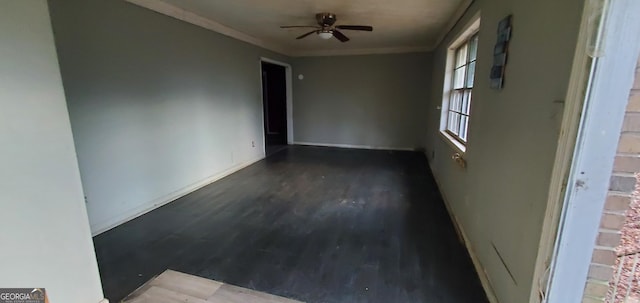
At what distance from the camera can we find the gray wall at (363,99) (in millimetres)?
6004

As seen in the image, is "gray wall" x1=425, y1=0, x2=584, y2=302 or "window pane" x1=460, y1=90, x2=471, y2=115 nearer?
"gray wall" x1=425, y1=0, x2=584, y2=302

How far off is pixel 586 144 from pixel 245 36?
462cm

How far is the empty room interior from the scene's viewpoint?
3.88ft

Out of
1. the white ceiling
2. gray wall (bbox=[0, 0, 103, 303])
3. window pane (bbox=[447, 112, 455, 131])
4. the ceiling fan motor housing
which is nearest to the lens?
gray wall (bbox=[0, 0, 103, 303])

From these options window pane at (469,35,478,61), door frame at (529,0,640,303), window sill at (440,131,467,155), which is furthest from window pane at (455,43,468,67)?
door frame at (529,0,640,303)

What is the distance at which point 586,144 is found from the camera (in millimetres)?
968

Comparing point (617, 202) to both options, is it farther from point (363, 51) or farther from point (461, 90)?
point (363, 51)

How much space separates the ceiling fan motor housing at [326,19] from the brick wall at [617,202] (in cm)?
290

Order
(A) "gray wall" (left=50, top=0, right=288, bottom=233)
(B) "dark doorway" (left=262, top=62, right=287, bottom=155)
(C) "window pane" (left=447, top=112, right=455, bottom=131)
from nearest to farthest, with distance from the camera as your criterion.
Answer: (A) "gray wall" (left=50, top=0, right=288, bottom=233) → (C) "window pane" (left=447, top=112, right=455, bottom=131) → (B) "dark doorway" (left=262, top=62, right=287, bottom=155)

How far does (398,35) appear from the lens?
4672mm

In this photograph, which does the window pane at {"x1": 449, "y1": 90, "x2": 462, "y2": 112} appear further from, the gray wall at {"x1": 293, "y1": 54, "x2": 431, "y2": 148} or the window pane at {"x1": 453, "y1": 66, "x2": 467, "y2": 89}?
the gray wall at {"x1": 293, "y1": 54, "x2": 431, "y2": 148}

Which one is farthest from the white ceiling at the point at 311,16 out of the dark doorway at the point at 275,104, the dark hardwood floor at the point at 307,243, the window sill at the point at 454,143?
the dark hardwood floor at the point at 307,243

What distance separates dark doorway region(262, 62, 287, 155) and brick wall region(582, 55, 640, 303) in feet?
18.6

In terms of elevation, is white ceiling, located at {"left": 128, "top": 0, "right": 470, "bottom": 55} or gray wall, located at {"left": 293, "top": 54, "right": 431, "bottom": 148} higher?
white ceiling, located at {"left": 128, "top": 0, "right": 470, "bottom": 55}
